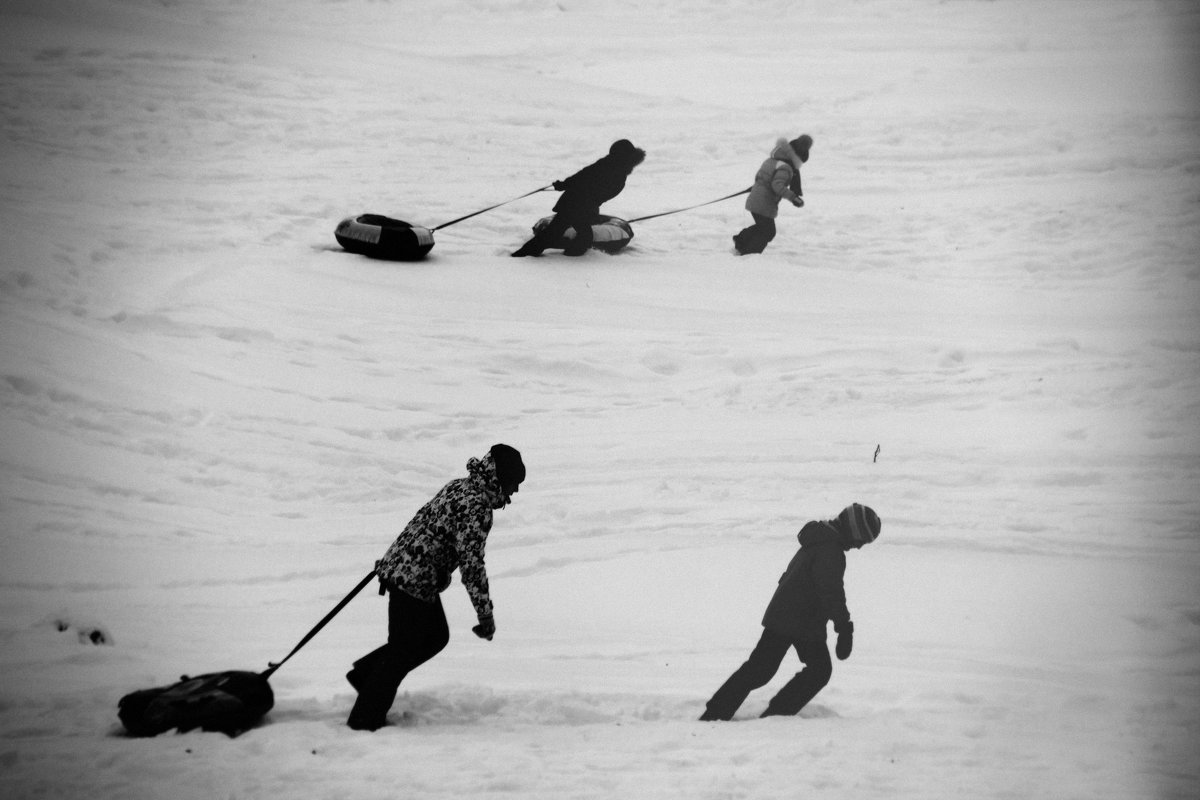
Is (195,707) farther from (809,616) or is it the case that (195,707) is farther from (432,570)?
(809,616)

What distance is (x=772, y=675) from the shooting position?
4.75 metres

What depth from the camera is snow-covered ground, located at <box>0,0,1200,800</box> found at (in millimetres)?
4551

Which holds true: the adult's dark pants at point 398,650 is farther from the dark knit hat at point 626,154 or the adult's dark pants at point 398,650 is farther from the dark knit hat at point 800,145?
the dark knit hat at point 800,145

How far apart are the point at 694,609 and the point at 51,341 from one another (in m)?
4.84

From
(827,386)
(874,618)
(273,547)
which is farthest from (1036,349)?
(273,547)

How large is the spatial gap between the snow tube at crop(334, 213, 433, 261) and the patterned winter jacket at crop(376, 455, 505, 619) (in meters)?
5.63

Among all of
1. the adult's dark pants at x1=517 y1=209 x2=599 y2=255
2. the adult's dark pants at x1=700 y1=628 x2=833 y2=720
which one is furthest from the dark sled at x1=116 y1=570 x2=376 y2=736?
the adult's dark pants at x1=517 y1=209 x2=599 y2=255

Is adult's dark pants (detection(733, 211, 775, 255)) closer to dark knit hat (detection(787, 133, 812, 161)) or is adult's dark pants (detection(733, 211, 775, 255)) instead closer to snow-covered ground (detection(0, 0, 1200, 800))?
snow-covered ground (detection(0, 0, 1200, 800))

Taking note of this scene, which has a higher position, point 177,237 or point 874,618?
point 177,237

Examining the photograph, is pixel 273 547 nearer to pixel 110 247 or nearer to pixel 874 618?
pixel 874 618

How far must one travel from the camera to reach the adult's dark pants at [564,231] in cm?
989

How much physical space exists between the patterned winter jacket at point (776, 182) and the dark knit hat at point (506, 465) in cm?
619

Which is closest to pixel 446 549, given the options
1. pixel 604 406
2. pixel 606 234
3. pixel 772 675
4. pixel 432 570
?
pixel 432 570

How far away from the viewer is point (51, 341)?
800 centimetres
